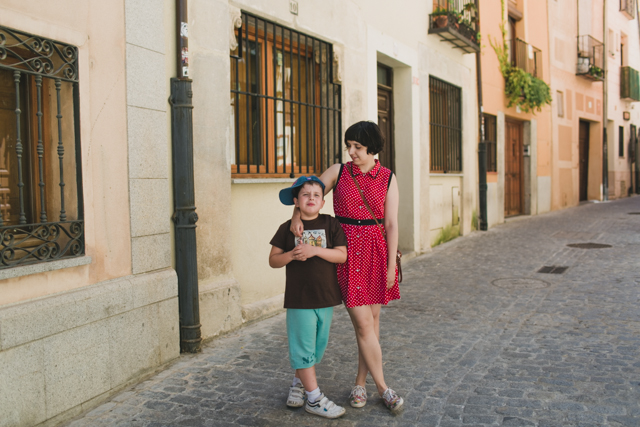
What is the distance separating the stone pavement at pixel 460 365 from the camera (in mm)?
3449

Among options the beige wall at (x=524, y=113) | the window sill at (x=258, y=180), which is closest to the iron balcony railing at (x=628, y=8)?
the beige wall at (x=524, y=113)

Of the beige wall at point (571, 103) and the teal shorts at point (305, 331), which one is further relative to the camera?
the beige wall at point (571, 103)

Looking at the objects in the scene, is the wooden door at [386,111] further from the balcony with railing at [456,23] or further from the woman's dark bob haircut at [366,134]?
the woman's dark bob haircut at [366,134]

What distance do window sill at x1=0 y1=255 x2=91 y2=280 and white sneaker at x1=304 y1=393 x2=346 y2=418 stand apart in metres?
1.66

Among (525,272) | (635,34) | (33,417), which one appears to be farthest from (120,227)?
(635,34)

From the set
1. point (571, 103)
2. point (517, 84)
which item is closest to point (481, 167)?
point (517, 84)

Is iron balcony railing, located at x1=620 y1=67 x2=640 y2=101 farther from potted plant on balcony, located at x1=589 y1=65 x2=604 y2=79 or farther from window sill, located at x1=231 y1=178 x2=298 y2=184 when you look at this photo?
window sill, located at x1=231 y1=178 x2=298 y2=184

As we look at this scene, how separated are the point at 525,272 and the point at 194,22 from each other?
5404 mm

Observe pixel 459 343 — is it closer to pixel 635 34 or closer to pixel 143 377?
pixel 143 377

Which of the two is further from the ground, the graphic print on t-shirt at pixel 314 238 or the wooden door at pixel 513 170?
the wooden door at pixel 513 170

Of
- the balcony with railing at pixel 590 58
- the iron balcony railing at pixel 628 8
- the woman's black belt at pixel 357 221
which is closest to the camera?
the woman's black belt at pixel 357 221

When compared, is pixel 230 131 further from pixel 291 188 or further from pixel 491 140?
pixel 491 140

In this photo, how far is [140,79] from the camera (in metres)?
4.20

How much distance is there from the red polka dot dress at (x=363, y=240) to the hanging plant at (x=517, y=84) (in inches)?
460
